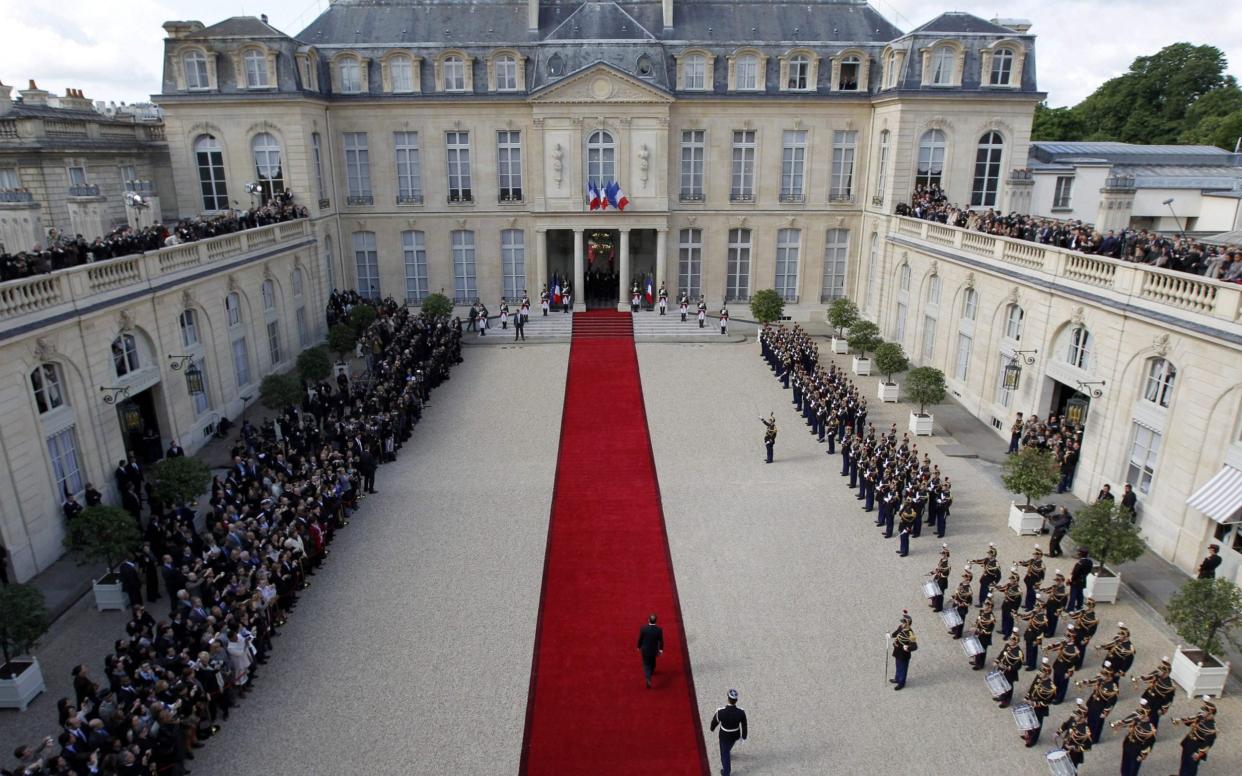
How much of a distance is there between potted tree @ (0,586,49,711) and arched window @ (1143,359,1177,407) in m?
23.1

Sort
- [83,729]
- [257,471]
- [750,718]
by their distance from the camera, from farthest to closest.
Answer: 1. [257,471]
2. [750,718]
3. [83,729]

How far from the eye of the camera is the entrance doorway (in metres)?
→ 22.2

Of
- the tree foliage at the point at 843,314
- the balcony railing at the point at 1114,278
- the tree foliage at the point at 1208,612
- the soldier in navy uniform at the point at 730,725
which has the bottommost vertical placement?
the soldier in navy uniform at the point at 730,725

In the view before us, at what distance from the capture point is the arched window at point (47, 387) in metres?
17.8

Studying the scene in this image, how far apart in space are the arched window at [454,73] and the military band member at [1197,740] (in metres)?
36.3

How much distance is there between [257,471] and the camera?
65.2 ft

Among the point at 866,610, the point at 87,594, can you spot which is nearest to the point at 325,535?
the point at 87,594

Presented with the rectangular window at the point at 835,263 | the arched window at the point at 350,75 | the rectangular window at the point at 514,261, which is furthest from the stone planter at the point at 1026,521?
the arched window at the point at 350,75

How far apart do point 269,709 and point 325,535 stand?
18.2 feet

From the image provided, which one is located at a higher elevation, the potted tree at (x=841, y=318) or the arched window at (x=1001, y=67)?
the arched window at (x=1001, y=67)

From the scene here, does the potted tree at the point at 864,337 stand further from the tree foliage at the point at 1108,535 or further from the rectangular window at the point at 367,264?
the rectangular window at the point at 367,264

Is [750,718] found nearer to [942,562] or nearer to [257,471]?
[942,562]

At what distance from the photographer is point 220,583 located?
1497 centimetres

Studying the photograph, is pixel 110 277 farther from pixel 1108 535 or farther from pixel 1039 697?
pixel 1108 535
